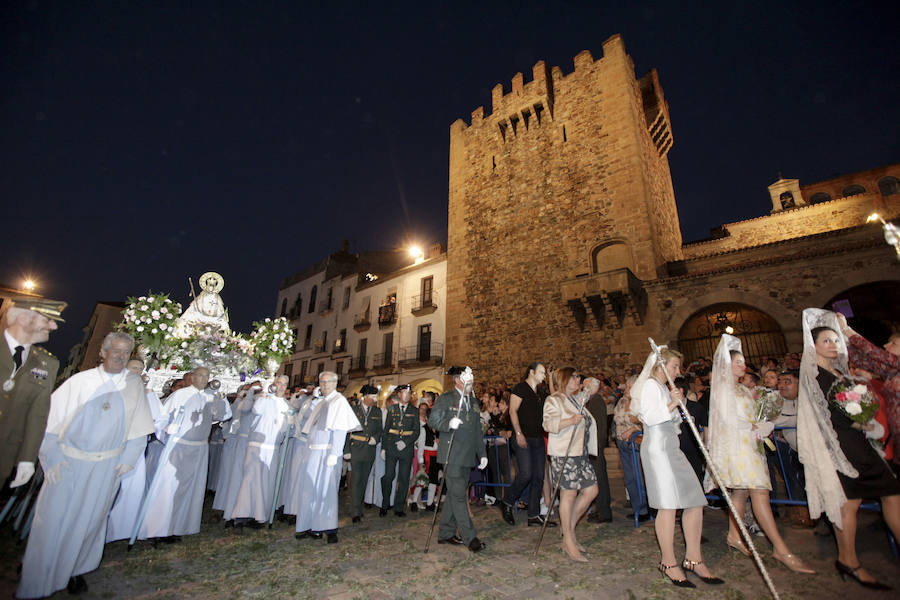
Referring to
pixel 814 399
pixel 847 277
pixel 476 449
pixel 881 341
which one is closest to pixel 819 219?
pixel 881 341

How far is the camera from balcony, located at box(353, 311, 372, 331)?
2432 centimetres

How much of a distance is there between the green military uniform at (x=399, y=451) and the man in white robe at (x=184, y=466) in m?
2.64

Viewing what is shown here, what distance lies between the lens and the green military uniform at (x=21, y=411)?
3.04 metres

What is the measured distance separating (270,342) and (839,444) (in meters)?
8.14

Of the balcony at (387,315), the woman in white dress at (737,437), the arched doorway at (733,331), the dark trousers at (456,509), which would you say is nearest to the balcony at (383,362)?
the balcony at (387,315)

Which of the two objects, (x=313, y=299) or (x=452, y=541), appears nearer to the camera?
(x=452, y=541)

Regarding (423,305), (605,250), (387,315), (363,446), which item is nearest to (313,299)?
(387,315)

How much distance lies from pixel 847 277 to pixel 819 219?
13553mm

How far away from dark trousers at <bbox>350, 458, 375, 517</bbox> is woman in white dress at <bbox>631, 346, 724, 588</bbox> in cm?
413

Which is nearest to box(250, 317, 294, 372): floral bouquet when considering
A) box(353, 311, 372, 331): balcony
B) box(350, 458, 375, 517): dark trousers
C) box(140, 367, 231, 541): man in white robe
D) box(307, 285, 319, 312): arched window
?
box(140, 367, 231, 541): man in white robe

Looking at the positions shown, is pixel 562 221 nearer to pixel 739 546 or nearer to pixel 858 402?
pixel 739 546

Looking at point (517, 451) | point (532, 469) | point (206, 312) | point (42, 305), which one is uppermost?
point (206, 312)

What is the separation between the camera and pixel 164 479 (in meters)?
4.79

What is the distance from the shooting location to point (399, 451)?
670 centimetres
